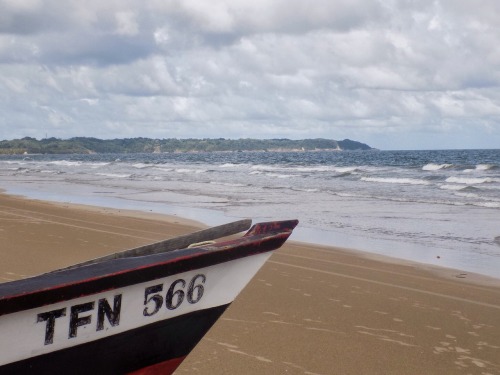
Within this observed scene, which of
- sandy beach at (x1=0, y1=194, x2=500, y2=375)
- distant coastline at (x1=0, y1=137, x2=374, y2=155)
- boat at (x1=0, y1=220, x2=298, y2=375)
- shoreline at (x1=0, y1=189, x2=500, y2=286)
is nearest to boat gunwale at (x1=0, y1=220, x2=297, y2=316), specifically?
boat at (x1=0, y1=220, x2=298, y2=375)

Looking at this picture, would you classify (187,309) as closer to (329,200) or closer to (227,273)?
(227,273)

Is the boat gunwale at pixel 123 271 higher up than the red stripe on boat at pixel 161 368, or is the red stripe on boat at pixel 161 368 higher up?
the boat gunwale at pixel 123 271

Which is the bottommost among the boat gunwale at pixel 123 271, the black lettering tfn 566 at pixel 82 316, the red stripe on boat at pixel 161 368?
the red stripe on boat at pixel 161 368

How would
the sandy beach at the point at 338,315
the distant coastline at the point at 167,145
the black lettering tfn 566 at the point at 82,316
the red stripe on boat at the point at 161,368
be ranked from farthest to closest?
the distant coastline at the point at 167,145, the sandy beach at the point at 338,315, the red stripe on boat at the point at 161,368, the black lettering tfn 566 at the point at 82,316

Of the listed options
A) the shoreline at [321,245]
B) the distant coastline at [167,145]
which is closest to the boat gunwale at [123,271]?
the shoreline at [321,245]

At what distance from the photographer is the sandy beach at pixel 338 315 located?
4590 millimetres

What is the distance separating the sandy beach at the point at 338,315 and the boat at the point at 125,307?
91 cm

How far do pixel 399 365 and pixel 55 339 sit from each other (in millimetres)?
2746

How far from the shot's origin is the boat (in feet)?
Result: 9.12

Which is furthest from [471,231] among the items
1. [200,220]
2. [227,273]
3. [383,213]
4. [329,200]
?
[227,273]

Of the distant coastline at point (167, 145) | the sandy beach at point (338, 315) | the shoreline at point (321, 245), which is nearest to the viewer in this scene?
the sandy beach at point (338, 315)

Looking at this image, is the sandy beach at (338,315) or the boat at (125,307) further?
the sandy beach at (338,315)

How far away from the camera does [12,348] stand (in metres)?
2.77

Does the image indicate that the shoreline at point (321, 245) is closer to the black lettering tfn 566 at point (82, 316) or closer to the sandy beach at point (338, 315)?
the sandy beach at point (338, 315)
